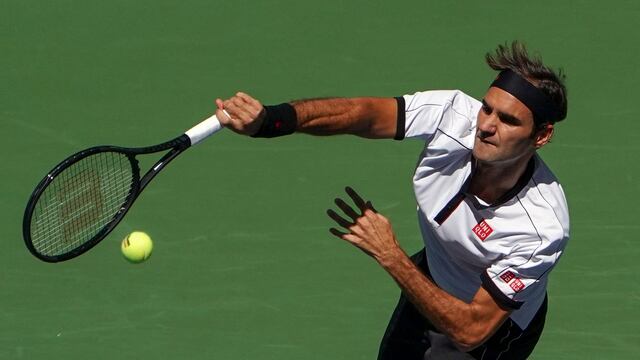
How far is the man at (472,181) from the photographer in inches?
262

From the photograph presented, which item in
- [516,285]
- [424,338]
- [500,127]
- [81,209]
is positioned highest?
[81,209]

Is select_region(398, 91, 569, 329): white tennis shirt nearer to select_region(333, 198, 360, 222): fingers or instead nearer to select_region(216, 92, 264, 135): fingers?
select_region(333, 198, 360, 222): fingers

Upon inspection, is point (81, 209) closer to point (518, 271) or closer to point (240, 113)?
point (240, 113)

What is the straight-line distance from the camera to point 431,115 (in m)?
6.78

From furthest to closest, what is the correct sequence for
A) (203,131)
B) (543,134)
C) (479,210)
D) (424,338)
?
(424,338) → (479,210) → (543,134) → (203,131)

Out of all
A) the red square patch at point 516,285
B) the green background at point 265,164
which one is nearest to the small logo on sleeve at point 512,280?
the red square patch at point 516,285

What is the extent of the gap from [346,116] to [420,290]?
2.76ft

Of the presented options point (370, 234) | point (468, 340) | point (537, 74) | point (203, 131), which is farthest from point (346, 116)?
point (468, 340)

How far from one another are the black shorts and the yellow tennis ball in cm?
155

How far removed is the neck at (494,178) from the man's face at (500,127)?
5.6 inches

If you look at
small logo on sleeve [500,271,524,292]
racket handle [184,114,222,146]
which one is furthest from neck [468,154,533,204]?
racket handle [184,114,222,146]

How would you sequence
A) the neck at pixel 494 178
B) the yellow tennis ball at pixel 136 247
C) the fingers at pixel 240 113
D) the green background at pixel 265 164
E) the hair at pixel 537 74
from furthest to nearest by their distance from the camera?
the green background at pixel 265 164 < the yellow tennis ball at pixel 136 247 < the neck at pixel 494 178 < the hair at pixel 537 74 < the fingers at pixel 240 113

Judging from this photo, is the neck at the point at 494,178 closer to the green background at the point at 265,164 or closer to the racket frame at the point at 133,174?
the racket frame at the point at 133,174

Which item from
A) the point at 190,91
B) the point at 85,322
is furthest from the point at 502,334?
the point at 190,91
